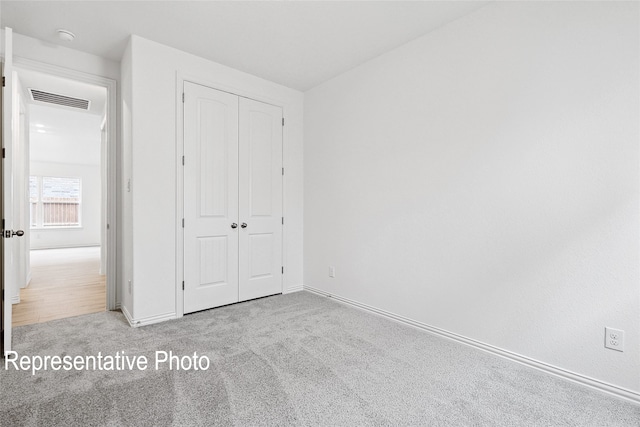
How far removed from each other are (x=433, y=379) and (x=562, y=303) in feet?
3.13

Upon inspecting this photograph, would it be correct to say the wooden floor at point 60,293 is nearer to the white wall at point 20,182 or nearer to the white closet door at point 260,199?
the white wall at point 20,182

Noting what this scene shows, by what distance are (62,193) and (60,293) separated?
6.92 meters

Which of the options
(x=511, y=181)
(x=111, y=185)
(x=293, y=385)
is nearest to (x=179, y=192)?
(x=111, y=185)

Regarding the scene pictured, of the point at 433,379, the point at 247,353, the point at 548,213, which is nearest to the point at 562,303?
the point at 548,213

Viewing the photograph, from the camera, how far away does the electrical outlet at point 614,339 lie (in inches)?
70.2

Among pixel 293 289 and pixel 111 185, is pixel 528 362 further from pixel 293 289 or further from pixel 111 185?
pixel 111 185

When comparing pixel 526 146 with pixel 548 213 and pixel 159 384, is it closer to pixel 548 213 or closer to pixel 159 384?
pixel 548 213

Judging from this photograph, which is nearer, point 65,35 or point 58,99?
point 65,35

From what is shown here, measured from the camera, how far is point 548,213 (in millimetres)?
2049

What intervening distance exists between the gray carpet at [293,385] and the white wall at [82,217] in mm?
8021

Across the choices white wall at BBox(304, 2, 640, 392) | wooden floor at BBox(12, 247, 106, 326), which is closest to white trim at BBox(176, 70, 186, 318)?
wooden floor at BBox(12, 247, 106, 326)

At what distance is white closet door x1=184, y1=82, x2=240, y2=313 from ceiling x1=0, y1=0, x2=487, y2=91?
52 cm

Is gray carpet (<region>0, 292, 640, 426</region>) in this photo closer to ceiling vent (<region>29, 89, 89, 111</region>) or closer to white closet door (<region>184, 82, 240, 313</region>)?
white closet door (<region>184, 82, 240, 313</region>)

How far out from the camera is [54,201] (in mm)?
9023
